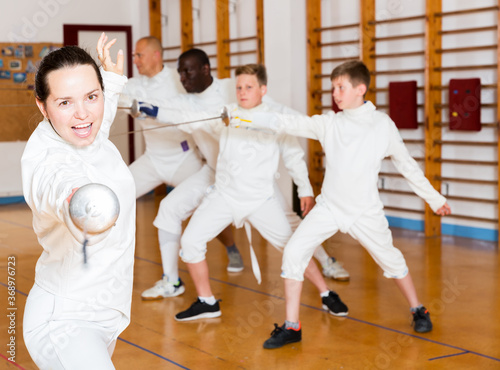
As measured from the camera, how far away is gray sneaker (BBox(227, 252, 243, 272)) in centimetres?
478

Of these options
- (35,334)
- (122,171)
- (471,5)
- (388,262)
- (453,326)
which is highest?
(471,5)

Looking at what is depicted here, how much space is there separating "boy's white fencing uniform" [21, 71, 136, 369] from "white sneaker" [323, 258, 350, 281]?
284 cm

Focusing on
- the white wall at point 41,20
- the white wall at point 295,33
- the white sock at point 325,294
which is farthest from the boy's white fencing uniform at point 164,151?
the white wall at point 41,20

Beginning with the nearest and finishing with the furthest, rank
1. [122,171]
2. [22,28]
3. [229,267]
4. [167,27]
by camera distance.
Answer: [122,171] < [229,267] < [22,28] < [167,27]

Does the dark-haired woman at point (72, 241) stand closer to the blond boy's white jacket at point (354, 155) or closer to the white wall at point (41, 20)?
the blond boy's white jacket at point (354, 155)

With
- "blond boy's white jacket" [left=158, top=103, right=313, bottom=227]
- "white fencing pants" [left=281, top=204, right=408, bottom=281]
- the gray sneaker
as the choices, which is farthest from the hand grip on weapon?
the gray sneaker

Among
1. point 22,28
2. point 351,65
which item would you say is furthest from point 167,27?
point 351,65

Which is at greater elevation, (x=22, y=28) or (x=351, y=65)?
(x=22, y=28)

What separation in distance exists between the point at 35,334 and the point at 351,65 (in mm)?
2285

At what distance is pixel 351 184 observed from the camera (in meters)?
3.34

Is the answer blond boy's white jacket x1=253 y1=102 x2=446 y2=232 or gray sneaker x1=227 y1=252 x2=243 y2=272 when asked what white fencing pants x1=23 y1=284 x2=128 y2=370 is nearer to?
blond boy's white jacket x1=253 y1=102 x2=446 y2=232

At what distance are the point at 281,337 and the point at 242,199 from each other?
30.6 inches

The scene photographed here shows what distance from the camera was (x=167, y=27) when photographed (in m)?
8.98

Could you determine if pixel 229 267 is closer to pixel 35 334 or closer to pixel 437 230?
pixel 437 230
